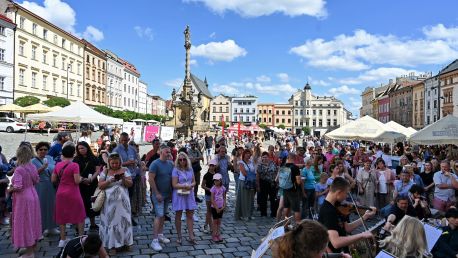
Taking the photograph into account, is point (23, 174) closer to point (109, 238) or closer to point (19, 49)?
point (109, 238)

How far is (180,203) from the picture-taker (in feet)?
21.6

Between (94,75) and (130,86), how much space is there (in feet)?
61.2

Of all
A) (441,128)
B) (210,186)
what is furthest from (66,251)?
(441,128)

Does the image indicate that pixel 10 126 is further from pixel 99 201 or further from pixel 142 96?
pixel 142 96

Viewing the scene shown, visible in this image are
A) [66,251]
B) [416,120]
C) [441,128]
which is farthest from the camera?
[416,120]

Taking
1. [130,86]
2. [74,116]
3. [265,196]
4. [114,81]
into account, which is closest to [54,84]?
[114,81]

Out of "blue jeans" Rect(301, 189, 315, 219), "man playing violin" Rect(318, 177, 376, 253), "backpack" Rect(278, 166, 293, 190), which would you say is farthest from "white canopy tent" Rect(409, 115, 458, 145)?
"man playing violin" Rect(318, 177, 376, 253)

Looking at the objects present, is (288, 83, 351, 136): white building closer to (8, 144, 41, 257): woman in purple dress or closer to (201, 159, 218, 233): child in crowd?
(201, 159, 218, 233): child in crowd

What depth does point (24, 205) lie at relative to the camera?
5531 millimetres

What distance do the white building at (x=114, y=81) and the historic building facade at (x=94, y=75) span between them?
5.39ft

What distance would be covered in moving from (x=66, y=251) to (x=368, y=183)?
7617 mm

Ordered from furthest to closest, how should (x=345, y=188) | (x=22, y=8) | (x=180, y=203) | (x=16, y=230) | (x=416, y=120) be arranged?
1. (x=416, y=120)
2. (x=22, y=8)
3. (x=180, y=203)
4. (x=16, y=230)
5. (x=345, y=188)

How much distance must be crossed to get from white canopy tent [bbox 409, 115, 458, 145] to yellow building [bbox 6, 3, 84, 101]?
42541 millimetres

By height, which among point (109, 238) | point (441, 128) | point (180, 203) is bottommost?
point (109, 238)
